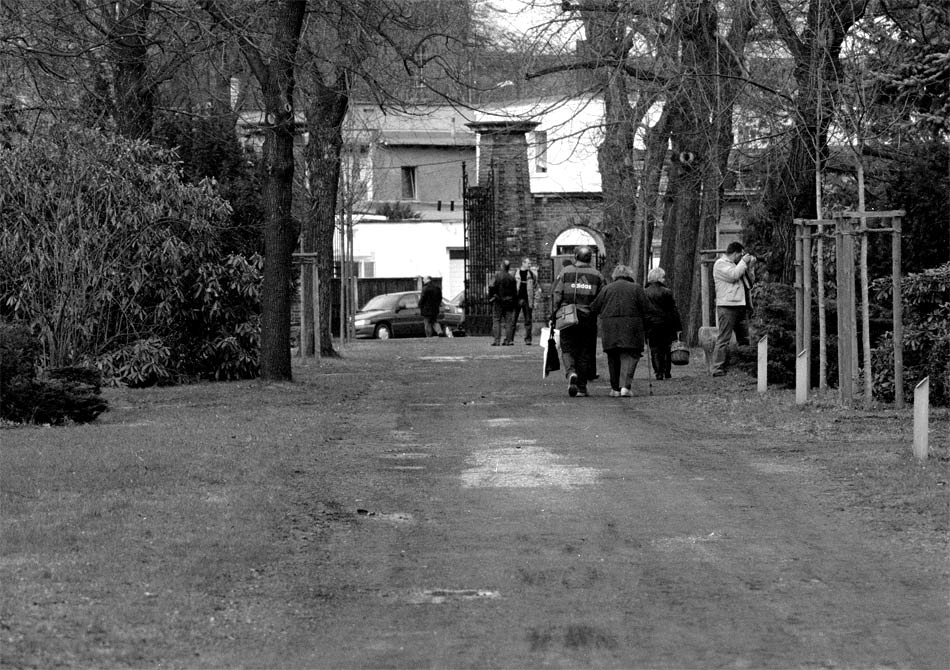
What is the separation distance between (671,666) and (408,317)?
4613cm

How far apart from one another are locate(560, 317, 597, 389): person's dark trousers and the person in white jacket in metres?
2.91

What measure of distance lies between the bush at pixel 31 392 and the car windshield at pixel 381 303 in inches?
1465

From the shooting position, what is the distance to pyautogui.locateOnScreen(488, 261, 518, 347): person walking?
108ft

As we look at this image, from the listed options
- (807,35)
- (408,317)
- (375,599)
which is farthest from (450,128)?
(375,599)

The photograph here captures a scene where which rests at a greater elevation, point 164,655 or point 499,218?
point 499,218

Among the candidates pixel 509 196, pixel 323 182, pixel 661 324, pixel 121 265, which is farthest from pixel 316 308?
pixel 509 196

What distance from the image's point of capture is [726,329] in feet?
68.8

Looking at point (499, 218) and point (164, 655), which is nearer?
point (164, 655)

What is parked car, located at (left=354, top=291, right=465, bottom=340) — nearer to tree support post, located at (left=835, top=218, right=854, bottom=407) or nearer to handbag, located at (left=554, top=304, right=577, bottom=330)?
handbag, located at (left=554, top=304, right=577, bottom=330)

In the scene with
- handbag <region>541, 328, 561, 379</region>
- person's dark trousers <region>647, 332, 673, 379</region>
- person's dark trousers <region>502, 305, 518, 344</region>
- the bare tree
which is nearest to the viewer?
the bare tree

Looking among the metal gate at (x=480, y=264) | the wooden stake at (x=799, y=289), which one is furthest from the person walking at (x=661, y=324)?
the metal gate at (x=480, y=264)

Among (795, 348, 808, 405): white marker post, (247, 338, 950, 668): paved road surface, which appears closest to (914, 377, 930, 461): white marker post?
(247, 338, 950, 668): paved road surface

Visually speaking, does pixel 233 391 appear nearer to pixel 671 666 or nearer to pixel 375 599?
pixel 375 599

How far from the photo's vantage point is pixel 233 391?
62.4ft
